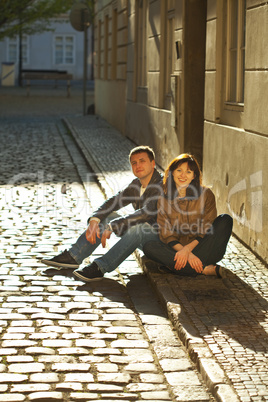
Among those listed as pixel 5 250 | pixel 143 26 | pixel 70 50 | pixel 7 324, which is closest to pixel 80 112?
pixel 143 26

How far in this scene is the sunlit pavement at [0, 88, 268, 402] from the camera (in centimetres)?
422

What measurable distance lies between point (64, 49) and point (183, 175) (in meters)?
55.5

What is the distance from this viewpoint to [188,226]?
6.18 m

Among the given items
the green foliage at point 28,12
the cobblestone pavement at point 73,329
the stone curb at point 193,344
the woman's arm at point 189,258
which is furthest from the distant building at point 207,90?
the green foliage at point 28,12

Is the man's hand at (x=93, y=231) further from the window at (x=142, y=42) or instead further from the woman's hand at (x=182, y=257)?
the window at (x=142, y=42)

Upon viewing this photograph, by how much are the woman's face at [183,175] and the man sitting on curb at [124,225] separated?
42 cm

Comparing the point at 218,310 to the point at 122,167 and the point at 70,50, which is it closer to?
the point at 122,167

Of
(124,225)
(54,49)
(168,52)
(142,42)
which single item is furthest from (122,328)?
(54,49)

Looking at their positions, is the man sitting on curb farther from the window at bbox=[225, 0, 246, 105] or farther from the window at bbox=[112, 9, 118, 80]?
the window at bbox=[112, 9, 118, 80]

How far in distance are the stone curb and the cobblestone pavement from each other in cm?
6

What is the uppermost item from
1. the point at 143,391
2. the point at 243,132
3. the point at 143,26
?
the point at 143,26

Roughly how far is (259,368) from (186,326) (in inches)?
32.8

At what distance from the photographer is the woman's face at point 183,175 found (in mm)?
6148

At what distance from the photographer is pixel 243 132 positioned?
24.3ft
